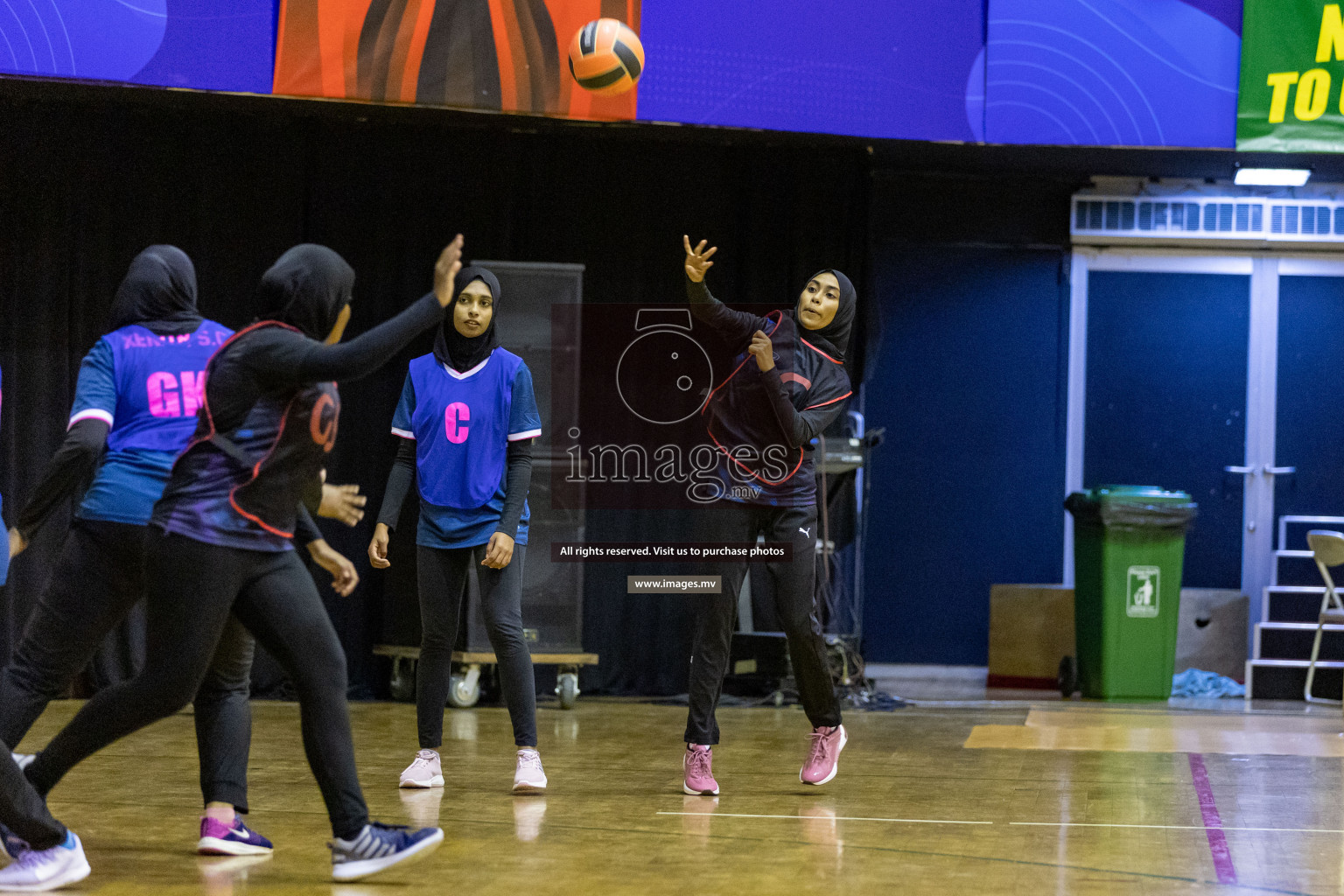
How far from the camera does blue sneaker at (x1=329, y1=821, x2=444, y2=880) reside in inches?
120

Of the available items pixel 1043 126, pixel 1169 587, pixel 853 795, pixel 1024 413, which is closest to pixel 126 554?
pixel 853 795

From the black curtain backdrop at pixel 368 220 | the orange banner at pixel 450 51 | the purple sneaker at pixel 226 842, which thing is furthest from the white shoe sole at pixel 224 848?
the orange banner at pixel 450 51

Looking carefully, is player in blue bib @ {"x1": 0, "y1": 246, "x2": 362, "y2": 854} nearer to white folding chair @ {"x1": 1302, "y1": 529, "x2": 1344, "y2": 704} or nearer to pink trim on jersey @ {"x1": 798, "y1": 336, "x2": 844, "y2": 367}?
pink trim on jersey @ {"x1": 798, "y1": 336, "x2": 844, "y2": 367}

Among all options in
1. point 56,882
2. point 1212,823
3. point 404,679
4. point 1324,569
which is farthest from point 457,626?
point 1324,569

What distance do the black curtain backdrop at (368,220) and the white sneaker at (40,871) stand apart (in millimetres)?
4382

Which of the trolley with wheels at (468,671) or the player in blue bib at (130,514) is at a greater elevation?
the player in blue bib at (130,514)

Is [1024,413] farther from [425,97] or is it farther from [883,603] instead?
[425,97]

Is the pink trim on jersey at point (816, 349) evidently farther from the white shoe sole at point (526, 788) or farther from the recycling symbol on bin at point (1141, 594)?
the recycling symbol on bin at point (1141, 594)

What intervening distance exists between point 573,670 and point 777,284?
2.33 meters

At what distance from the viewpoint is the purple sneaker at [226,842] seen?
135 inches

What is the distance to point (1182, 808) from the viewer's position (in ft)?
14.4

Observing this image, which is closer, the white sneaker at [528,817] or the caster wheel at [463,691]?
the white sneaker at [528,817]

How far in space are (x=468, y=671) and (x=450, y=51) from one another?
3000 mm

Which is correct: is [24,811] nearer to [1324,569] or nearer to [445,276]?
[445,276]
